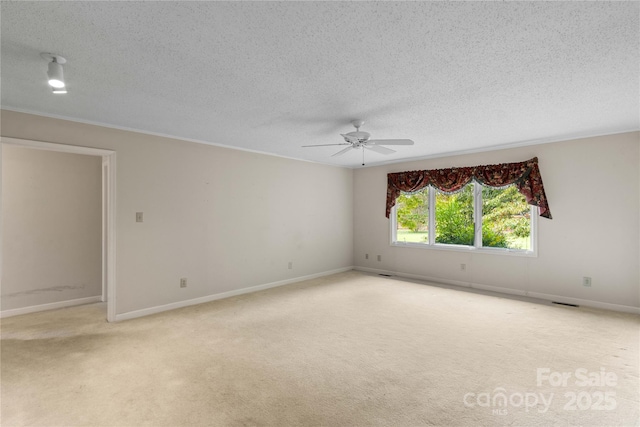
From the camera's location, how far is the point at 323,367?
2580 mm

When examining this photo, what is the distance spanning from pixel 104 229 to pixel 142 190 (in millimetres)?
1063

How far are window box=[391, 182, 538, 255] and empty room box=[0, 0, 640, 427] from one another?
0.12 ft

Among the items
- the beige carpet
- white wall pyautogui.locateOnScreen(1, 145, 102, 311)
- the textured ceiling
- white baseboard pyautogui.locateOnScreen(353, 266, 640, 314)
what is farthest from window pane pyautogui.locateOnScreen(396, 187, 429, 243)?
white wall pyautogui.locateOnScreen(1, 145, 102, 311)

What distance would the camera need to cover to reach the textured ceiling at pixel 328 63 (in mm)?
1630

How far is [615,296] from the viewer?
4.03 metres

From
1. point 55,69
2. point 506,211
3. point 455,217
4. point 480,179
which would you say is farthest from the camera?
point 455,217

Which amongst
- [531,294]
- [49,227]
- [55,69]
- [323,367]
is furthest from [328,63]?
[531,294]

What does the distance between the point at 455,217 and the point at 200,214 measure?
4406 mm

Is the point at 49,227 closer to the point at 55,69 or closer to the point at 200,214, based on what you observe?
the point at 200,214

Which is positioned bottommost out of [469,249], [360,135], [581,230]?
[469,249]

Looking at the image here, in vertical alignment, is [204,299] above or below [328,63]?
below

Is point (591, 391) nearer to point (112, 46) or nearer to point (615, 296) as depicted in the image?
point (615, 296)

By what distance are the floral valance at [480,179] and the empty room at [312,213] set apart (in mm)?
33

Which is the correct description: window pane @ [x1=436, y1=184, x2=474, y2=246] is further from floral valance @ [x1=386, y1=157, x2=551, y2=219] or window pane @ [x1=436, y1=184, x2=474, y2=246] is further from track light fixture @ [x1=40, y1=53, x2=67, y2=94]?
track light fixture @ [x1=40, y1=53, x2=67, y2=94]
